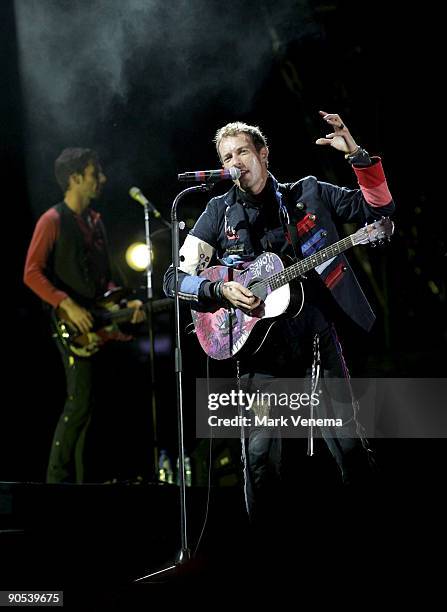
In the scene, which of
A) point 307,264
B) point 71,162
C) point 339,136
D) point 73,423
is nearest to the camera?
point 339,136

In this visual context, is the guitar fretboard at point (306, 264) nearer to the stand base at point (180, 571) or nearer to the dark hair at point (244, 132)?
the dark hair at point (244, 132)

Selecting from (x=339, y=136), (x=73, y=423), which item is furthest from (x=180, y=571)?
(x=73, y=423)

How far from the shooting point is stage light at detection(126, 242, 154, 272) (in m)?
6.05

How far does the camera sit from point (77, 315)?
5688mm

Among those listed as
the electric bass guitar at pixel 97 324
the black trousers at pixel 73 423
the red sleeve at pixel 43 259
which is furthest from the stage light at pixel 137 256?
the black trousers at pixel 73 423

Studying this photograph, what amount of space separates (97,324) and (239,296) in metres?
2.21

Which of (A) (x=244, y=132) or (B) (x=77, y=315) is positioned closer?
(A) (x=244, y=132)

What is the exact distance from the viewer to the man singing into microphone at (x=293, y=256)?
3.69m

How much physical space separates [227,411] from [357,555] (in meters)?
1.95

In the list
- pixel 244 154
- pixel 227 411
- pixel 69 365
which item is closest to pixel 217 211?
pixel 244 154

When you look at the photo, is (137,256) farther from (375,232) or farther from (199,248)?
(375,232)

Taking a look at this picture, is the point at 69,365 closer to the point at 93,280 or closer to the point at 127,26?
the point at 93,280

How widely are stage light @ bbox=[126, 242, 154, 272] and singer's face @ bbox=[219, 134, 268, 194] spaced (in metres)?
2.11

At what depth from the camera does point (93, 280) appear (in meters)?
5.91
